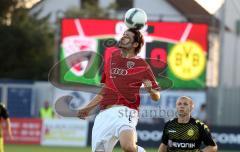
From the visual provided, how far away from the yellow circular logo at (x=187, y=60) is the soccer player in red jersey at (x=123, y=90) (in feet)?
61.8

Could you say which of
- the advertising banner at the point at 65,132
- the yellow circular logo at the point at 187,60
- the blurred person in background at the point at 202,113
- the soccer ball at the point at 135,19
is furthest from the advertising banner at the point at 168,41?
the soccer ball at the point at 135,19

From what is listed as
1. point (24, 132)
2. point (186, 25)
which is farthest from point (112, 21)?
point (24, 132)

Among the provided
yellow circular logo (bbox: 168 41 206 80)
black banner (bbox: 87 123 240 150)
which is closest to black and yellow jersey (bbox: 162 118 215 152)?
black banner (bbox: 87 123 240 150)

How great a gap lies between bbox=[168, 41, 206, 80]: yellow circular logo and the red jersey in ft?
61.7

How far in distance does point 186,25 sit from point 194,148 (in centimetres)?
1846

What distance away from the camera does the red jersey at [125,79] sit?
997 centimetres

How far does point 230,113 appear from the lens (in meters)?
36.3

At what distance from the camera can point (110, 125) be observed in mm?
9914

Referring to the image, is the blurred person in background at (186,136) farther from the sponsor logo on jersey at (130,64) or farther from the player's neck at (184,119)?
the sponsor logo on jersey at (130,64)

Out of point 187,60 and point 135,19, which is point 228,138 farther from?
point 135,19

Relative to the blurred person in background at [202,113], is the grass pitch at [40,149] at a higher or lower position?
lower

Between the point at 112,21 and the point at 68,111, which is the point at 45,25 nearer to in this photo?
the point at 112,21

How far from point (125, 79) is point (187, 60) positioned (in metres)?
19.3

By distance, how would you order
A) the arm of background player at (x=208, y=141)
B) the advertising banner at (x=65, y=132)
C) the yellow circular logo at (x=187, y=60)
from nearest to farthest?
the arm of background player at (x=208, y=141) → the advertising banner at (x=65, y=132) → the yellow circular logo at (x=187, y=60)
